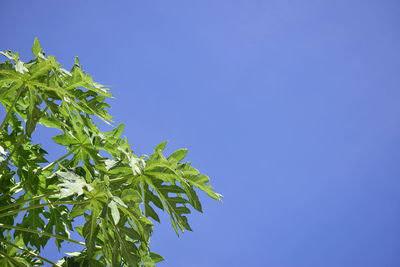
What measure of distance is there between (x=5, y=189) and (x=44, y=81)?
808 millimetres

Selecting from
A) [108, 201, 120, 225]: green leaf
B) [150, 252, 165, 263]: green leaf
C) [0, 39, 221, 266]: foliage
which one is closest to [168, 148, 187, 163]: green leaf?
[0, 39, 221, 266]: foliage

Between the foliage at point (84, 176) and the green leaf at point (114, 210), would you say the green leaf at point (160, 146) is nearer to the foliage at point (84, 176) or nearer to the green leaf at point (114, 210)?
the foliage at point (84, 176)

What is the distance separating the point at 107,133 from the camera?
289cm

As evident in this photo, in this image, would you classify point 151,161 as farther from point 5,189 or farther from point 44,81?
point 5,189

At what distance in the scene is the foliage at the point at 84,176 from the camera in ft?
7.20

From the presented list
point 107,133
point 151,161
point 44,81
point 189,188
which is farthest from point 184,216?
point 44,81

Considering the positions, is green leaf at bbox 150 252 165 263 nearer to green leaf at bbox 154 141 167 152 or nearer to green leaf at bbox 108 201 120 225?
green leaf at bbox 154 141 167 152

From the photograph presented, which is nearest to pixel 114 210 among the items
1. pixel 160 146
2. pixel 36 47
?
pixel 160 146

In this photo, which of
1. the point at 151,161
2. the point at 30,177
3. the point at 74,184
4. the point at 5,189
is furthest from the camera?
the point at 5,189

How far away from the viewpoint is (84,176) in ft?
8.21

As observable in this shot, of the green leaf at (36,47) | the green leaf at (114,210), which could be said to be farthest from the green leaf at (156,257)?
the green leaf at (36,47)

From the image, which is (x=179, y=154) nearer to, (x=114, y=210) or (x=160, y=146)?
(x=160, y=146)

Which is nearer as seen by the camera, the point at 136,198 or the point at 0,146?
the point at 136,198

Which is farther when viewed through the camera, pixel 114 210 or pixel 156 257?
pixel 156 257
